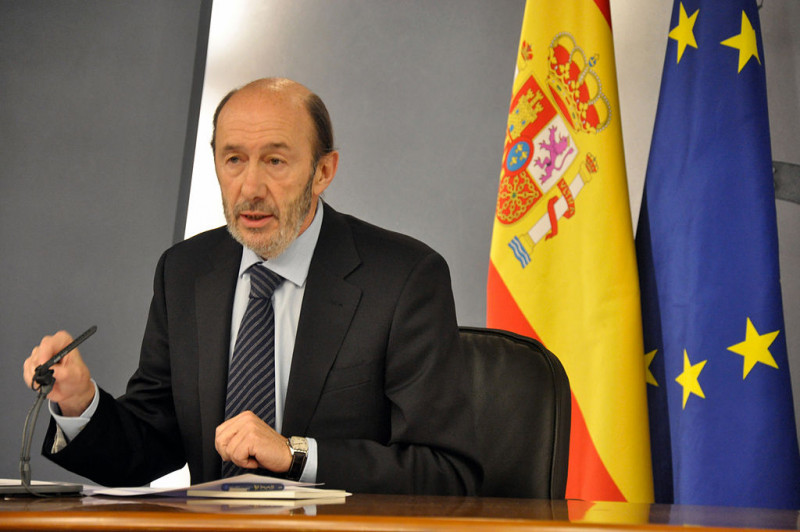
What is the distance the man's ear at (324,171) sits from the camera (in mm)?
1859

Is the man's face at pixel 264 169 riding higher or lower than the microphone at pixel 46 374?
higher

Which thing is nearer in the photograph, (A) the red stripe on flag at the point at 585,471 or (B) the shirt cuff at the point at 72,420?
(B) the shirt cuff at the point at 72,420

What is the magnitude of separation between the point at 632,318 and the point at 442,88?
1.28 m

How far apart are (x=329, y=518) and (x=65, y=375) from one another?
794 millimetres

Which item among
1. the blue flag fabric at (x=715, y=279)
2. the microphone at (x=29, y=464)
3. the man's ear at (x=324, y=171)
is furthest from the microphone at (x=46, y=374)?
the blue flag fabric at (x=715, y=279)

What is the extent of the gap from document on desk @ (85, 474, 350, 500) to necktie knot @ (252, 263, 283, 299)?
0.66m

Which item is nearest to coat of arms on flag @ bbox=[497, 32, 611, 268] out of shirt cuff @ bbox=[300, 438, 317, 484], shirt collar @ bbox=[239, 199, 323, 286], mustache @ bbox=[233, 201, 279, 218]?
shirt collar @ bbox=[239, 199, 323, 286]

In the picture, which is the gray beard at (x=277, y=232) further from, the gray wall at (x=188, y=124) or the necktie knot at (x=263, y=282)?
the gray wall at (x=188, y=124)

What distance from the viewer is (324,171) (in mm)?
1905

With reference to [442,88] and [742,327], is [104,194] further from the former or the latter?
[742,327]

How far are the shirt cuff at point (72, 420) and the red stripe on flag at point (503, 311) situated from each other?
127cm

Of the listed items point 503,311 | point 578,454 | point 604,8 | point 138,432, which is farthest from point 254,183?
point 604,8

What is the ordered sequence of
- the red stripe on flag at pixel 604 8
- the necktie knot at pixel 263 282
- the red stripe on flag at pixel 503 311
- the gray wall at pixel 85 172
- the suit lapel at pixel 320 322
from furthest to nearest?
the gray wall at pixel 85 172, the red stripe on flag at pixel 604 8, the red stripe on flag at pixel 503 311, the necktie knot at pixel 263 282, the suit lapel at pixel 320 322

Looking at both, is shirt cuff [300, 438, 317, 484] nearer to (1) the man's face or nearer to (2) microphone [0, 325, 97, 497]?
(2) microphone [0, 325, 97, 497]
